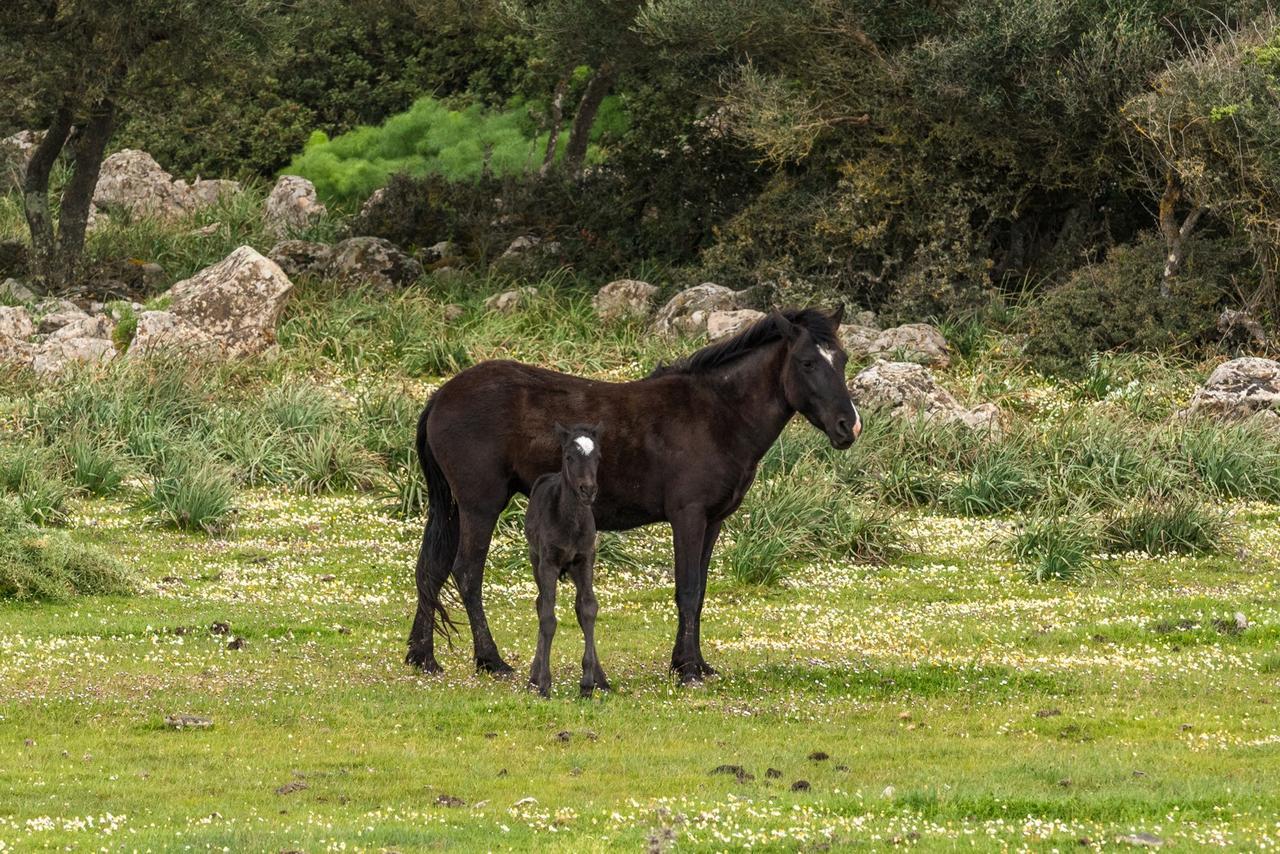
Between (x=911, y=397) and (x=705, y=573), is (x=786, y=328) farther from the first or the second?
(x=911, y=397)

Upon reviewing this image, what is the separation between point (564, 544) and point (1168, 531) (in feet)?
29.6

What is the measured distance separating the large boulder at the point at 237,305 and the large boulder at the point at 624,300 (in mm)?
5878

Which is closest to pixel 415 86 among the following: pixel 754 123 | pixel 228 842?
pixel 754 123

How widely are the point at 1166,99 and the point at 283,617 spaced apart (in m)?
17.8

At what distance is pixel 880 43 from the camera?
31.2 m

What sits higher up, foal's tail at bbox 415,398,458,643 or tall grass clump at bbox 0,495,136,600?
foal's tail at bbox 415,398,458,643

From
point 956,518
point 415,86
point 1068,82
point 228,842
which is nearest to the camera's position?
point 228,842

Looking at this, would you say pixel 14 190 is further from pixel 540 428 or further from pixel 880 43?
pixel 540 428

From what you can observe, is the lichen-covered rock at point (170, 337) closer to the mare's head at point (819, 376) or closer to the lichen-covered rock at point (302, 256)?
the lichen-covered rock at point (302, 256)

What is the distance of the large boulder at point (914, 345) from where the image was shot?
2734cm

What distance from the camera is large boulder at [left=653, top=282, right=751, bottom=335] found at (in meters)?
29.2

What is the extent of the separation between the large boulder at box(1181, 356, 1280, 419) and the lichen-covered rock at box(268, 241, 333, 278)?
16.6 metres

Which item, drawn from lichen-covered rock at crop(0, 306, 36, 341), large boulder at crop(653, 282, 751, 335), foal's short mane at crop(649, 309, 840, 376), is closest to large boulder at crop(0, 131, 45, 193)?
lichen-covered rock at crop(0, 306, 36, 341)

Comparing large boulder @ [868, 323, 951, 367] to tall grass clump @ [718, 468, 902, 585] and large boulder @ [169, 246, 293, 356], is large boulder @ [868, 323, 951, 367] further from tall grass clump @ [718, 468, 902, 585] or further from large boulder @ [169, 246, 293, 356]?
large boulder @ [169, 246, 293, 356]
